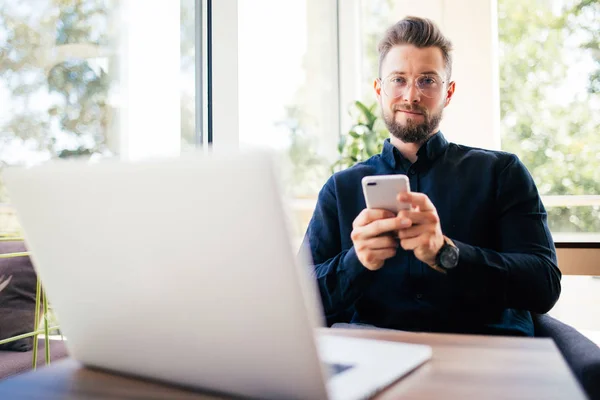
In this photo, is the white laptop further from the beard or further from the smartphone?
the beard

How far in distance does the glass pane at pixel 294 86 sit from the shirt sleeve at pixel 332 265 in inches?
60.3

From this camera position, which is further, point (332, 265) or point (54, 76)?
point (54, 76)

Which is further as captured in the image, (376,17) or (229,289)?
(376,17)

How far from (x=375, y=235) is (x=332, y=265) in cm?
35

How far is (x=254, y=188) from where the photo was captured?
526 mm

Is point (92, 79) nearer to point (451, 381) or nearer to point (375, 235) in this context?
point (375, 235)

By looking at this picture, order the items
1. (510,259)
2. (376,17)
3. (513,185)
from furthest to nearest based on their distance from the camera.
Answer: (376,17), (513,185), (510,259)

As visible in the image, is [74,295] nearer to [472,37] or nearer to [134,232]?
[134,232]

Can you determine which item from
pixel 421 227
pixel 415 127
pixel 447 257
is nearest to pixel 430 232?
pixel 421 227

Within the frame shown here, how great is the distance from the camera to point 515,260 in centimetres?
141

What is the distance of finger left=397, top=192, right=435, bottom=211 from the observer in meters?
1.07

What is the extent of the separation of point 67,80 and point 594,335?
2.64 meters

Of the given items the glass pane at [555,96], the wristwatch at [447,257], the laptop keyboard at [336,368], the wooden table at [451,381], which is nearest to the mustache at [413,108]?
the wristwatch at [447,257]

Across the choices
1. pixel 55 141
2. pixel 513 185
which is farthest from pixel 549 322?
pixel 55 141
